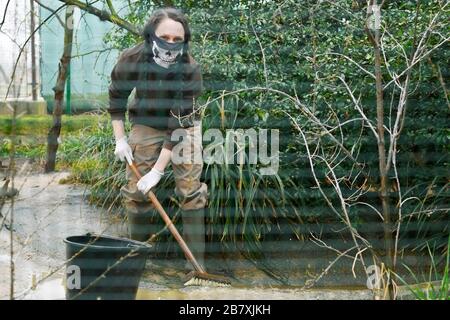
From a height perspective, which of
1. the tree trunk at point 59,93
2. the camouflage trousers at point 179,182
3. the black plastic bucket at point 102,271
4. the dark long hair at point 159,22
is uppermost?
the dark long hair at point 159,22

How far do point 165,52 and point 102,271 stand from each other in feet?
2.44

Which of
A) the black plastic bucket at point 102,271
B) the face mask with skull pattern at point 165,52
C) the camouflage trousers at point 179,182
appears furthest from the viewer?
the camouflage trousers at point 179,182

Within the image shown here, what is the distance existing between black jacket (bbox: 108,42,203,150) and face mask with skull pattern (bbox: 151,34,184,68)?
0.02m

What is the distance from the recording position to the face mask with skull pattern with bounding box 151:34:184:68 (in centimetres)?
288

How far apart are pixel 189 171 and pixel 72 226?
51cm

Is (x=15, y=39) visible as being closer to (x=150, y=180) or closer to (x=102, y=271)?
(x=150, y=180)

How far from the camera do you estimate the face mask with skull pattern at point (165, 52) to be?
288 cm

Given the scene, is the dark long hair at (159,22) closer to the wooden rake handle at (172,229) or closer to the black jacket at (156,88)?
the black jacket at (156,88)

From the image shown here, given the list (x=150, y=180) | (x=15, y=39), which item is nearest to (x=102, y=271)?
(x=150, y=180)

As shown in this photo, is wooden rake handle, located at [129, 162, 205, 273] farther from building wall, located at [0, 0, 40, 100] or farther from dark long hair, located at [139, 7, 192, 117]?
building wall, located at [0, 0, 40, 100]

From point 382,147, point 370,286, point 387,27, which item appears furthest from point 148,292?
point 387,27

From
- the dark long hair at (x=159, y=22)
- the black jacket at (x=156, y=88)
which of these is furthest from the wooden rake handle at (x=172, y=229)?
the dark long hair at (x=159, y=22)

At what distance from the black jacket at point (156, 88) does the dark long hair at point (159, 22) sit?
0.02 meters

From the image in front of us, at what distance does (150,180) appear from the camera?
303 cm
